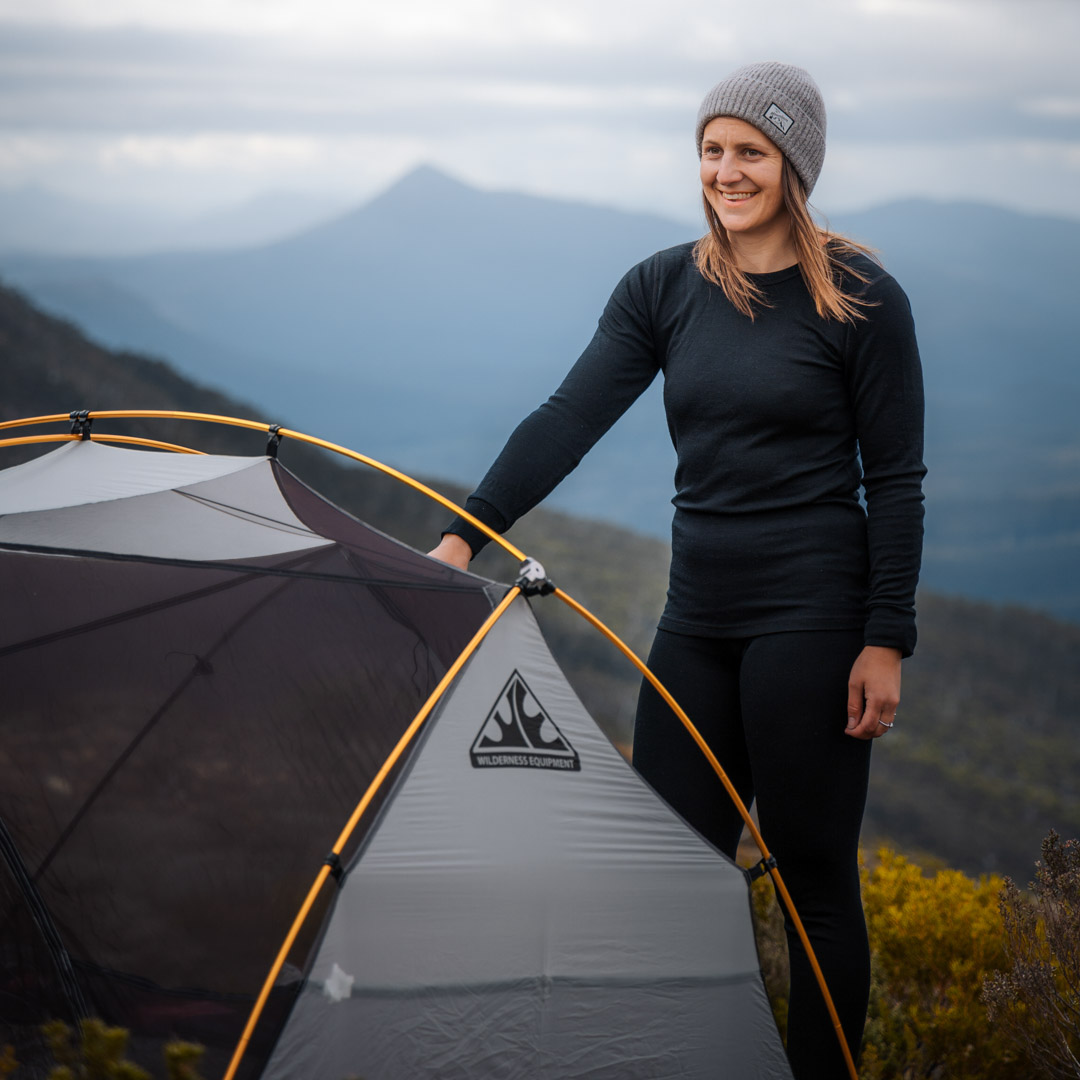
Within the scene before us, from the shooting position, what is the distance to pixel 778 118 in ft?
6.12

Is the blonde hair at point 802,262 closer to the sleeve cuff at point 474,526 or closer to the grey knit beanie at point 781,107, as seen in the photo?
the grey knit beanie at point 781,107

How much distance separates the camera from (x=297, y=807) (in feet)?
6.26

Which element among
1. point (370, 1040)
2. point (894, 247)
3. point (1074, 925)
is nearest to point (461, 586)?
point (370, 1040)

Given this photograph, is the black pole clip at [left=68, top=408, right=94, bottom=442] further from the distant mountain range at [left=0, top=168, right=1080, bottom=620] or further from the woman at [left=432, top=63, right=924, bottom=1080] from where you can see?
the distant mountain range at [left=0, top=168, right=1080, bottom=620]

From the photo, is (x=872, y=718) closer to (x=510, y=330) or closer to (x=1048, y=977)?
(x=1048, y=977)

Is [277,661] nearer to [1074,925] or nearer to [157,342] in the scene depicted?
[1074,925]

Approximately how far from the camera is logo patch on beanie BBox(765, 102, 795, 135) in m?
1.86

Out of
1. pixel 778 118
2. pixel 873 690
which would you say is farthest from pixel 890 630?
pixel 778 118

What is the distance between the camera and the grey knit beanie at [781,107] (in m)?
1.87

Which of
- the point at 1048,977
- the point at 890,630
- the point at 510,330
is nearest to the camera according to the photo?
the point at 890,630

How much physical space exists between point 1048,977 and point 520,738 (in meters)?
1.18

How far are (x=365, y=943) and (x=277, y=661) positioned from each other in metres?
0.55

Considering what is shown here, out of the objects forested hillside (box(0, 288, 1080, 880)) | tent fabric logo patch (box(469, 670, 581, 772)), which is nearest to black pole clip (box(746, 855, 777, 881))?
tent fabric logo patch (box(469, 670, 581, 772))

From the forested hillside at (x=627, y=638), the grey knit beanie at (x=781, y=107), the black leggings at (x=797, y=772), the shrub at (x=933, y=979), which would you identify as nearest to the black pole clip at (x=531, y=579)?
the black leggings at (x=797, y=772)
